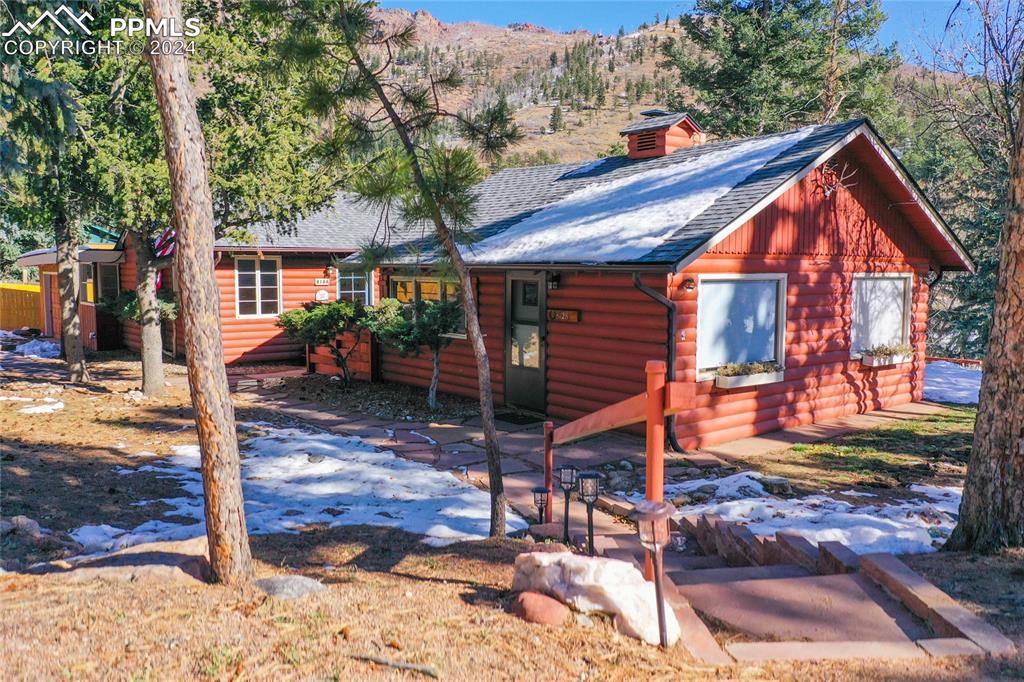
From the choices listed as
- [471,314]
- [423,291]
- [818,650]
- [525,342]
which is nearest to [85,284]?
[423,291]

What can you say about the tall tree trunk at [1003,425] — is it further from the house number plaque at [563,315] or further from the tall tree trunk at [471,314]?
the house number plaque at [563,315]

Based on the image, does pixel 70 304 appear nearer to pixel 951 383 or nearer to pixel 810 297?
pixel 810 297

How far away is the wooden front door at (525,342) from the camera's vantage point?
12.0m

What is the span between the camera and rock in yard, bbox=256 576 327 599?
166 inches

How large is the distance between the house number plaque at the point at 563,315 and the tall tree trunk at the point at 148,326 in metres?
6.83

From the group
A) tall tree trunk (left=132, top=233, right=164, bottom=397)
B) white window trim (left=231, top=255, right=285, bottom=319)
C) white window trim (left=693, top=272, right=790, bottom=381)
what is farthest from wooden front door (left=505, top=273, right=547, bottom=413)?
white window trim (left=231, top=255, right=285, bottom=319)

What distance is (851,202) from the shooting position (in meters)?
12.2

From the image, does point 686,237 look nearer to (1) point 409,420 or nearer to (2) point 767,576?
(1) point 409,420

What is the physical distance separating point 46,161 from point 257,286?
20.6ft

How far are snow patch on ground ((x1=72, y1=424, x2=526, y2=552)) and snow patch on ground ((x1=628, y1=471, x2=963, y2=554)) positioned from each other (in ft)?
6.38

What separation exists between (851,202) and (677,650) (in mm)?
10346

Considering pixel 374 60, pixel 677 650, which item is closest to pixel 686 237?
pixel 374 60

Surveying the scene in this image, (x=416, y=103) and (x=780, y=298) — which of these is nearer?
(x=416, y=103)

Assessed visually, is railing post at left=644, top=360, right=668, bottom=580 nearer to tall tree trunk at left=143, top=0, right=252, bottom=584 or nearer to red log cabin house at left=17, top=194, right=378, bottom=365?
tall tree trunk at left=143, top=0, right=252, bottom=584
